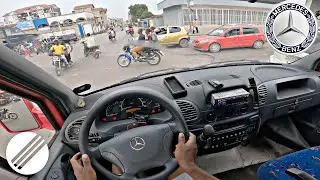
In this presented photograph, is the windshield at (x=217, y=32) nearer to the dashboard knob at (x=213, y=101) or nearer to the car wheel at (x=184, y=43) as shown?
the car wheel at (x=184, y=43)

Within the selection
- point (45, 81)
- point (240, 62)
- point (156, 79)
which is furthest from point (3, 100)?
point (240, 62)

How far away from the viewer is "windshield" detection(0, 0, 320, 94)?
1.44 metres

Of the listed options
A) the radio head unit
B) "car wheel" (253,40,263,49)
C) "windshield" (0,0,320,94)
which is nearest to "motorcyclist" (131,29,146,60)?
"windshield" (0,0,320,94)

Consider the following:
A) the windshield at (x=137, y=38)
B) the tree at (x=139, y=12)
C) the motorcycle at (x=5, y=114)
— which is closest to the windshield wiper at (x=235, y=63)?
the windshield at (x=137, y=38)

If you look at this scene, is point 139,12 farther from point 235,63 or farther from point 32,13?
point 235,63

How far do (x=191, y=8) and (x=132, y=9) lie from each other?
45 centimetres

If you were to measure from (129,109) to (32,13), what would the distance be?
2.80ft

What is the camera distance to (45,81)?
1.29 meters

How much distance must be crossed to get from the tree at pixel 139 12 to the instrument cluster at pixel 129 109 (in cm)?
73

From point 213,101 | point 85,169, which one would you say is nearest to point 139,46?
point 213,101

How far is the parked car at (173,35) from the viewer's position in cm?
183

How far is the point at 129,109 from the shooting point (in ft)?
4.50

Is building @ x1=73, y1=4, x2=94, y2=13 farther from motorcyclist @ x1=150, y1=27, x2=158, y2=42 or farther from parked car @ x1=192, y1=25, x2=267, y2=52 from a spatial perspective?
parked car @ x1=192, y1=25, x2=267, y2=52

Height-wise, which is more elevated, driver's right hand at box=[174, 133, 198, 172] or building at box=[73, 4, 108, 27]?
building at box=[73, 4, 108, 27]
